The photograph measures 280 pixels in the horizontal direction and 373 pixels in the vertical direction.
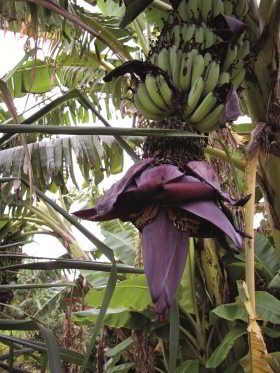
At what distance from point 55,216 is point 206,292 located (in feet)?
3.63

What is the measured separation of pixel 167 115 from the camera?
0.88 m

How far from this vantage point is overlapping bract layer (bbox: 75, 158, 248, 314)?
625mm

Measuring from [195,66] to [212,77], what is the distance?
0.13 ft

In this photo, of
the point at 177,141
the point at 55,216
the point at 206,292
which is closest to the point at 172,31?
the point at 177,141

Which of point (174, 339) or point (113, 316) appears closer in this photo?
point (174, 339)

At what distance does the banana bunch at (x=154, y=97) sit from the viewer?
2.77 ft

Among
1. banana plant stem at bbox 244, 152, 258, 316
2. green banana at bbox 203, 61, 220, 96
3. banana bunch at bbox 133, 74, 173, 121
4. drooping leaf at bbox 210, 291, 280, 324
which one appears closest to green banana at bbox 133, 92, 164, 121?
banana bunch at bbox 133, 74, 173, 121

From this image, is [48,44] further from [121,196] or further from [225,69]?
[121,196]

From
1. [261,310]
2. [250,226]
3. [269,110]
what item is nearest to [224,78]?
[269,110]

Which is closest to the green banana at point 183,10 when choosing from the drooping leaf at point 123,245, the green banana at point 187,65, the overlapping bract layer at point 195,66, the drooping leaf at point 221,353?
the overlapping bract layer at point 195,66

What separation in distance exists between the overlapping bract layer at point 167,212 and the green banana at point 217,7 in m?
0.37

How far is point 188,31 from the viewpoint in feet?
2.88

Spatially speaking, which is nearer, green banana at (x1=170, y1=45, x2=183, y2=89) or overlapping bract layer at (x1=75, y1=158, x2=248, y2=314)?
overlapping bract layer at (x1=75, y1=158, x2=248, y2=314)

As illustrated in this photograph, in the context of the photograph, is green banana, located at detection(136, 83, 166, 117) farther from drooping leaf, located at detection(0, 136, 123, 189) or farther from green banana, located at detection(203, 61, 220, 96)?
drooping leaf, located at detection(0, 136, 123, 189)
